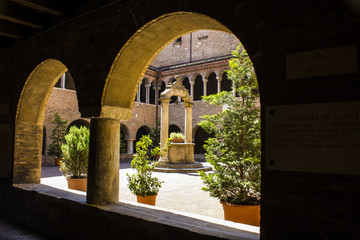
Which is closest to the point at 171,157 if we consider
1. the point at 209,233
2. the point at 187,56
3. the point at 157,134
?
the point at 157,134

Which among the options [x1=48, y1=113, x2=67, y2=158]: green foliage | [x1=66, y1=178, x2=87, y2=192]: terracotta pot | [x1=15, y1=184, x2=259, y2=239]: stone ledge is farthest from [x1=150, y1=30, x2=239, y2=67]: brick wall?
[x1=15, y1=184, x2=259, y2=239]: stone ledge

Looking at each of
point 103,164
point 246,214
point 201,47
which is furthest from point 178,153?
point 201,47

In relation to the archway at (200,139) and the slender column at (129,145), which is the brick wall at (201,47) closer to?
the archway at (200,139)

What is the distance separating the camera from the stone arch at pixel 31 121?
534cm

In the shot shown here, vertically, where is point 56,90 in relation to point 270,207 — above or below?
above

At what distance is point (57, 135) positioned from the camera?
14.8 metres

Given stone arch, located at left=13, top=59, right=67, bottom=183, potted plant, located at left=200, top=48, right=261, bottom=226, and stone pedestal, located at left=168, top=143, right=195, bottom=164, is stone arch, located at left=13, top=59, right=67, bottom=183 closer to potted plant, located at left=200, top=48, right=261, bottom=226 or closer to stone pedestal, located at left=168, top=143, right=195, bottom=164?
potted plant, located at left=200, top=48, right=261, bottom=226

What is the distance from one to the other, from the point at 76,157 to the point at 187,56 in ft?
58.0

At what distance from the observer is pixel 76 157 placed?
6.46 meters

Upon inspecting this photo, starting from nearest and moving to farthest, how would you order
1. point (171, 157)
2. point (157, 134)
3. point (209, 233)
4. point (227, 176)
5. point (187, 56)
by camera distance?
point (209, 233) < point (227, 176) < point (171, 157) < point (157, 134) < point (187, 56)

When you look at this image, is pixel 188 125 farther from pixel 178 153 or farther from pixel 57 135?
pixel 57 135

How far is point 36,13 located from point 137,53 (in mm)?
2294

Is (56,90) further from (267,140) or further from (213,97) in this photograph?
(267,140)

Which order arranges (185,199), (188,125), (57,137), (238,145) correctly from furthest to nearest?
(57,137) < (188,125) < (185,199) < (238,145)
